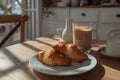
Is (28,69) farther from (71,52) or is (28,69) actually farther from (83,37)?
(83,37)

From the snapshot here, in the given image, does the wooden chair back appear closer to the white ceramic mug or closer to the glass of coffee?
the glass of coffee

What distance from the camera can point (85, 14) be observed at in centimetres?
271

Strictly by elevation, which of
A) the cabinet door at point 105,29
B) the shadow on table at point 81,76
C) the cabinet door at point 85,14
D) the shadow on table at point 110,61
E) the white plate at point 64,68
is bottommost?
the cabinet door at point 105,29

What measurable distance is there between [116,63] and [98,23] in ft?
6.30

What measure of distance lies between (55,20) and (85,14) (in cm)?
52

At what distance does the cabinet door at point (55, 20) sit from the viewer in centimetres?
288

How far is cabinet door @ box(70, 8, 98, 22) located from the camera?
2.65 m

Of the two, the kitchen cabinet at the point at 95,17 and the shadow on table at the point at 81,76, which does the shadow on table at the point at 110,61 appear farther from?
the kitchen cabinet at the point at 95,17

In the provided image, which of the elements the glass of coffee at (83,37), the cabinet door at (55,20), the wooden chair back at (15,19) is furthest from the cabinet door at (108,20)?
the glass of coffee at (83,37)

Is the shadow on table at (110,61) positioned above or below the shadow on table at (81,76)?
below

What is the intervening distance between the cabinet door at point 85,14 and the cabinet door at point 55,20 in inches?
5.2

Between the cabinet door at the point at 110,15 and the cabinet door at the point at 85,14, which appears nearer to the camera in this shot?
→ the cabinet door at the point at 110,15

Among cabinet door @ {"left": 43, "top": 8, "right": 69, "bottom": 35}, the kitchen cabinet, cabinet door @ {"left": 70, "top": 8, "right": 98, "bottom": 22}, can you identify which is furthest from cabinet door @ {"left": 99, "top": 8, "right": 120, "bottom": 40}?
cabinet door @ {"left": 43, "top": 8, "right": 69, "bottom": 35}

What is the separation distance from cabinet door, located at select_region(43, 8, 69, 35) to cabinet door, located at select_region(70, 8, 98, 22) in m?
0.13
